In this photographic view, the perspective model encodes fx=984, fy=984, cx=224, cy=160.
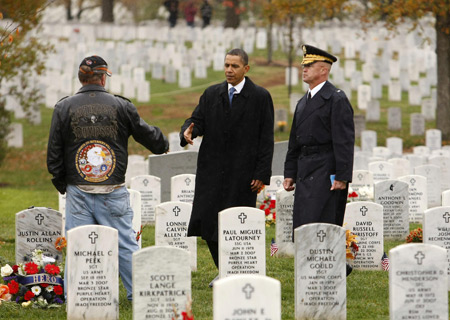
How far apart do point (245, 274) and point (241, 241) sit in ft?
5.74

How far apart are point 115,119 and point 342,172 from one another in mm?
1997

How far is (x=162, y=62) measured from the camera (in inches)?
1379

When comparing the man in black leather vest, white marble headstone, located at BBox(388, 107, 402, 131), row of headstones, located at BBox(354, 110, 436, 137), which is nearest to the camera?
the man in black leather vest

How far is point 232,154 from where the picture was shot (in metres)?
→ 8.93

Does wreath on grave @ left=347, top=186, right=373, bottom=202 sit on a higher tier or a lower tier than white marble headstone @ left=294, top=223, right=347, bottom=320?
higher

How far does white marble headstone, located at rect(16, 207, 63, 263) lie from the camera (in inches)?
367

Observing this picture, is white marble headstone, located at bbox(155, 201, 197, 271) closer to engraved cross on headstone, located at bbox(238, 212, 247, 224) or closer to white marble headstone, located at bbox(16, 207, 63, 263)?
white marble headstone, located at bbox(16, 207, 63, 263)

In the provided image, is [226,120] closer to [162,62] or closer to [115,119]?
[115,119]

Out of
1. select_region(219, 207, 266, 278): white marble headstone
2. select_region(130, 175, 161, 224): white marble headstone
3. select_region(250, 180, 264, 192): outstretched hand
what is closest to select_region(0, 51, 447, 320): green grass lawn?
select_region(219, 207, 266, 278): white marble headstone

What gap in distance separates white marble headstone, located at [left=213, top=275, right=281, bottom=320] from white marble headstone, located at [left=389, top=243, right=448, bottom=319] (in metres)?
1.16

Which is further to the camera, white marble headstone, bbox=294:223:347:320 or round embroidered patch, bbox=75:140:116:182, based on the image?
round embroidered patch, bbox=75:140:116:182

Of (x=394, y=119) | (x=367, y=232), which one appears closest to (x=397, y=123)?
(x=394, y=119)

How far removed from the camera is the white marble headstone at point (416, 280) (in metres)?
7.18

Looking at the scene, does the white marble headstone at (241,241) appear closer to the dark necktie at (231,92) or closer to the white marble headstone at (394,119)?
the dark necktie at (231,92)
